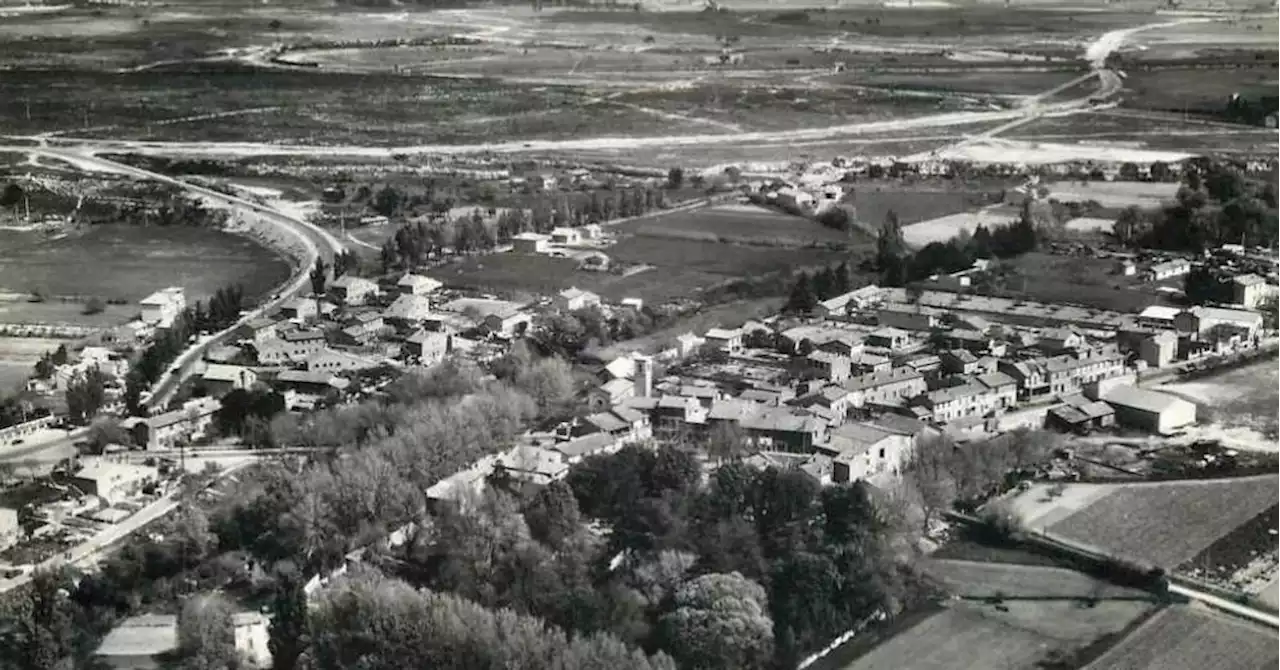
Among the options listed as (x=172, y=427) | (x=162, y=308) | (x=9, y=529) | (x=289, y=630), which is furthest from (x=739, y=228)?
(x=289, y=630)

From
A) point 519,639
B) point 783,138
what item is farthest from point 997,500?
point 783,138

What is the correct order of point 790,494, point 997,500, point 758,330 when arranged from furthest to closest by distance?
point 758,330 < point 997,500 < point 790,494

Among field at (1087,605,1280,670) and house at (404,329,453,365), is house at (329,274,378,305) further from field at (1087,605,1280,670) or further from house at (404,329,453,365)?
field at (1087,605,1280,670)

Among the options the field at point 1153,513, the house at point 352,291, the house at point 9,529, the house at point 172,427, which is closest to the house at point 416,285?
the house at point 352,291

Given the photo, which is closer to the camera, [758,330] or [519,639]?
[519,639]

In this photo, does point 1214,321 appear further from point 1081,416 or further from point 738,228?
point 738,228

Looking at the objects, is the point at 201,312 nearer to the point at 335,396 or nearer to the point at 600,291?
the point at 335,396
